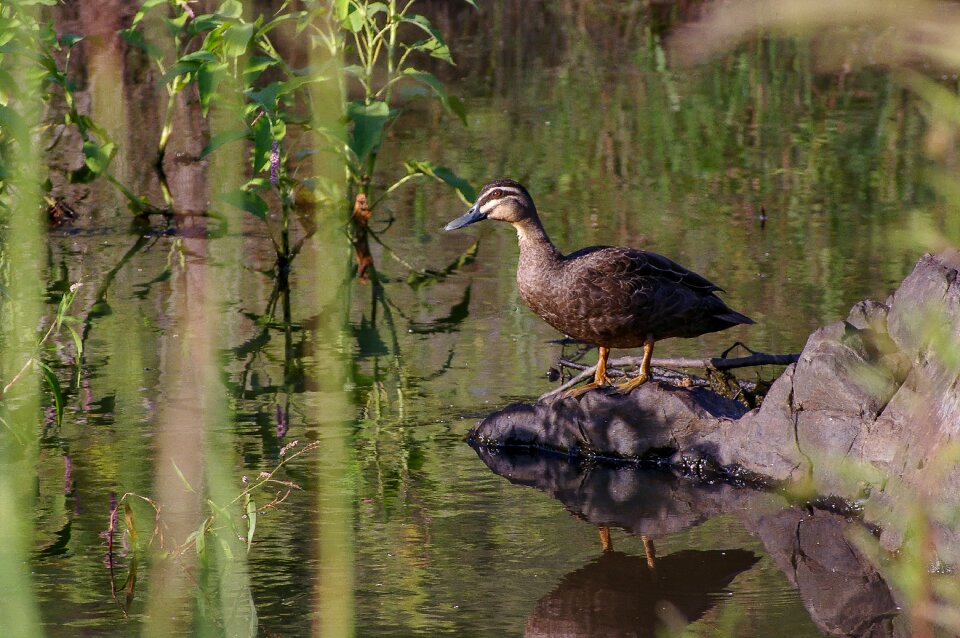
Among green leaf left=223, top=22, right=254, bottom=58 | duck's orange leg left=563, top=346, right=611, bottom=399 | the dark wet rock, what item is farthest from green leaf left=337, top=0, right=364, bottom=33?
the dark wet rock

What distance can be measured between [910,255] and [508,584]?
5.16 m

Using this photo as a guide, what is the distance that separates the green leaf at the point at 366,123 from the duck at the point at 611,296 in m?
2.02

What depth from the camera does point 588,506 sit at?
5.29 metres

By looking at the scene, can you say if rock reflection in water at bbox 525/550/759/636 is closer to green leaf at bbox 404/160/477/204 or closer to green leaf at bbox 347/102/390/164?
green leaf at bbox 347/102/390/164

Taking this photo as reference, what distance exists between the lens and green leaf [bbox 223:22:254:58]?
7.72 m

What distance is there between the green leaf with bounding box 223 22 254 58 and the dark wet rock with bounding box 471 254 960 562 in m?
2.96

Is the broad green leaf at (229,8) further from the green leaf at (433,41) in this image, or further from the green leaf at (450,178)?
the green leaf at (450,178)

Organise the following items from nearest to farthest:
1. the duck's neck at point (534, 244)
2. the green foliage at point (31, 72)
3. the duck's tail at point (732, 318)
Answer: the duck's neck at point (534, 244), the duck's tail at point (732, 318), the green foliage at point (31, 72)

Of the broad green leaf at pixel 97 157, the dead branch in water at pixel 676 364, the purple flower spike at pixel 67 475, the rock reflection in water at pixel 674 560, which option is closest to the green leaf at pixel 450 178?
the broad green leaf at pixel 97 157

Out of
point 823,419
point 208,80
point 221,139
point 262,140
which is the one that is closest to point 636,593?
point 823,419

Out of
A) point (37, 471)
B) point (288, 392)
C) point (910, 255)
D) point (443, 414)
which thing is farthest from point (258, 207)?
point (910, 255)

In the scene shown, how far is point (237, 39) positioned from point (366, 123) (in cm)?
91

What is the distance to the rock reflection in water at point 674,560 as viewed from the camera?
4258 millimetres

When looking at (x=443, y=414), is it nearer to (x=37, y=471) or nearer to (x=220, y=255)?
(x=37, y=471)
